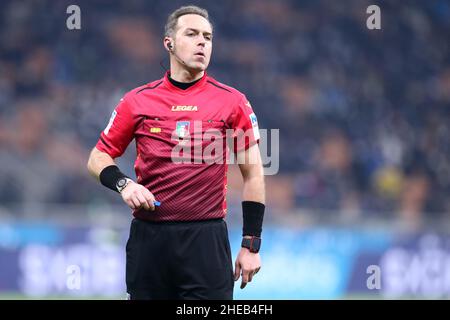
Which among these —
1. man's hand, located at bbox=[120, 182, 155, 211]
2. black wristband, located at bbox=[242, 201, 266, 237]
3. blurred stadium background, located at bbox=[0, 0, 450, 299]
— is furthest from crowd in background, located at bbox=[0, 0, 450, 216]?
man's hand, located at bbox=[120, 182, 155, 211]

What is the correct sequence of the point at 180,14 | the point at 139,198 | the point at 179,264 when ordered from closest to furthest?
the point at 139,198
the point at 179,264
the point at 180,14

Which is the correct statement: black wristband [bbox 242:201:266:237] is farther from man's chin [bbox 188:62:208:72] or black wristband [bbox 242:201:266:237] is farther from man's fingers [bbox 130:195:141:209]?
man's chin [bbox 188:62:208:72]

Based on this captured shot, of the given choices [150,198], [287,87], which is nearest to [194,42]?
[150,198]

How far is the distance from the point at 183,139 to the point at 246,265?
782 mm

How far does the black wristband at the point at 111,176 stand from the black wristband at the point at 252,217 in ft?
2.35

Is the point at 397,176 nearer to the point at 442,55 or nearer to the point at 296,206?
the point at 296,206

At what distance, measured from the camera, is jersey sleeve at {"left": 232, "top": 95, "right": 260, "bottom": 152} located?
17.7 feet

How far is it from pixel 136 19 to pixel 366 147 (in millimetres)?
5485

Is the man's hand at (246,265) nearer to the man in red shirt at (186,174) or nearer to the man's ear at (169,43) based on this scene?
the man in red shirt at (186,174)

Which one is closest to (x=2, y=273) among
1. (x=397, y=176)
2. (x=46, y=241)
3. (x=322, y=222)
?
(x=46, y=241)

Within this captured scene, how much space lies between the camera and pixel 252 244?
5.38 m

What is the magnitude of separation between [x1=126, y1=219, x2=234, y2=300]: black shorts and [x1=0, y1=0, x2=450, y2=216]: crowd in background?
29.7ft

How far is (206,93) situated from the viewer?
5527mm

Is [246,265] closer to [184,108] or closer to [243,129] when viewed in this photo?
[243,129]
